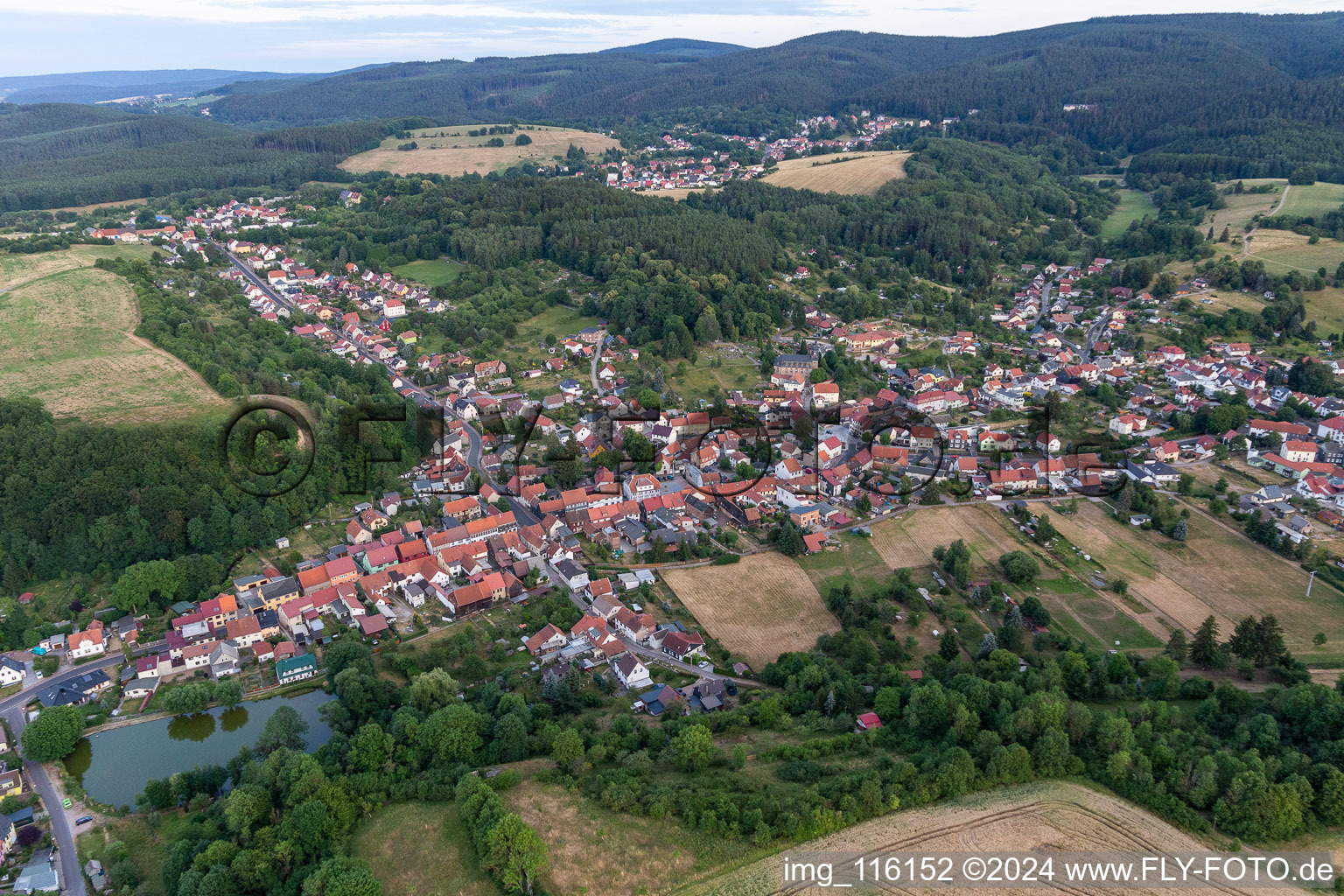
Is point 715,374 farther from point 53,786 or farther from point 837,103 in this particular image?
point 837,103

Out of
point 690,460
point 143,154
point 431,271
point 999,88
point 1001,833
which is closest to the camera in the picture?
point 1001,833

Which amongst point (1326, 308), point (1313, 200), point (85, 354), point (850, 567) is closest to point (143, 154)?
point (85, 354)

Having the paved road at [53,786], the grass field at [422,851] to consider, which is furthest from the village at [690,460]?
the grass field at [422,851]

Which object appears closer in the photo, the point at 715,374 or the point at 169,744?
the point at 169,744

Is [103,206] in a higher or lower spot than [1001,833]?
higher

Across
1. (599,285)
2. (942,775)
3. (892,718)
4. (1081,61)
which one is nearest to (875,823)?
(942,775)

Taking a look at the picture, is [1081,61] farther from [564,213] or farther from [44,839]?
[44,839]

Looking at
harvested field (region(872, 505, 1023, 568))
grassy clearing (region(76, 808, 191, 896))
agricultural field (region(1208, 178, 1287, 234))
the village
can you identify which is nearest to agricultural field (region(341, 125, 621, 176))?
the village
